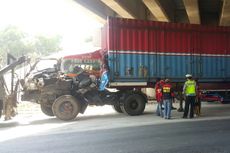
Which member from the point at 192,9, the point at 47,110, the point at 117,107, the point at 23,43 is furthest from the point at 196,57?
the point at 23,43

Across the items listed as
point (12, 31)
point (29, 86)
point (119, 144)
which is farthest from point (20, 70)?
point (12, 31)

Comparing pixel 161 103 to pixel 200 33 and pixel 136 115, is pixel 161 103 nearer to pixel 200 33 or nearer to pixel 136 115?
pixel 136 115

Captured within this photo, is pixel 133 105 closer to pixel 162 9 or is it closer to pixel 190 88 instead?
pixel 190 88

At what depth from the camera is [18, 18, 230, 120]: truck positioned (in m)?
14.5

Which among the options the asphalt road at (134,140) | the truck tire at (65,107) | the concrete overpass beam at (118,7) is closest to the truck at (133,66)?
the truck tire at (65,107)

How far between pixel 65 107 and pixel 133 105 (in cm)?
271

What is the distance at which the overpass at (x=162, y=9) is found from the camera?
18672 millimetres

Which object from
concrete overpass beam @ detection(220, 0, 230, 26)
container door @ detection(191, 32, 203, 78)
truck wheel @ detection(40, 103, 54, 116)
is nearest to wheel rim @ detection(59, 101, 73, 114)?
truck wheel @ detection(40, 103, 54, 116)

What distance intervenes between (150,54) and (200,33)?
2476 mm

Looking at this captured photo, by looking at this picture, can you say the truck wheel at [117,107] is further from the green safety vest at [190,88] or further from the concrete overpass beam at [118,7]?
the concrete overpass beam at [118,7]

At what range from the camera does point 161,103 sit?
578 inches

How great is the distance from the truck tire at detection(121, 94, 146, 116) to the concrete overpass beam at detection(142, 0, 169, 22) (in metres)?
4.99

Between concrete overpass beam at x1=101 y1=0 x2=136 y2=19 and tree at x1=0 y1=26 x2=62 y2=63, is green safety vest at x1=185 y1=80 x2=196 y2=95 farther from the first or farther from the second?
tree at x1=0 y1=26 x2=62 y2=63

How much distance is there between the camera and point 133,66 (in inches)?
620
